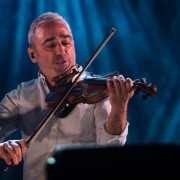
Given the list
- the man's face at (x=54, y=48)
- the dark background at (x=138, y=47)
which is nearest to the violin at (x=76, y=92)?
the man's face at (x=54, y=48)

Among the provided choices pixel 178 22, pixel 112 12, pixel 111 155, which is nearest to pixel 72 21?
pixel 112 12

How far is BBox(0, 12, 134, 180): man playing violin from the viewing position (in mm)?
2045

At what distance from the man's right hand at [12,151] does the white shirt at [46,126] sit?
431mm

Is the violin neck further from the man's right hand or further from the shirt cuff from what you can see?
the man's right hand

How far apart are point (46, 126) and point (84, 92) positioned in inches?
13.5

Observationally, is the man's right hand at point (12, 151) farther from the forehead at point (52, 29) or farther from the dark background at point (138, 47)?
the dark background at point (138, 47)

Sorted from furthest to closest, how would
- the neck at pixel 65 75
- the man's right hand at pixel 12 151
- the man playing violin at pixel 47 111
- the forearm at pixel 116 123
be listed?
the neck at pixel 65 75, the man playing violin at pixel 47 111, the forearm at pixel 116 123, the man's right hand at pixel 12 151

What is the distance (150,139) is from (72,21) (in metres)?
1.09

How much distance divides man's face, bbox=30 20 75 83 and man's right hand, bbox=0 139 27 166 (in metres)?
0.63

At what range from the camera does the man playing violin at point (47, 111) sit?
6.71 feet

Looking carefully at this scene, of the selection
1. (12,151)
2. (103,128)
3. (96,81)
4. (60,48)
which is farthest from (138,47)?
(12,151)

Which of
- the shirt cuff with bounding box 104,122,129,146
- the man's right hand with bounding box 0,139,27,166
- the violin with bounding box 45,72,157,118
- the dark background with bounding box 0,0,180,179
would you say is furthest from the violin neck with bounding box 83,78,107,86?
the dark background with bounding box 0,0,180,179

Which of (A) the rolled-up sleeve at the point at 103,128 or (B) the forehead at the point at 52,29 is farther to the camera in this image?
(B) the forehead at the point at 52,29

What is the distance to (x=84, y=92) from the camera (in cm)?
206
